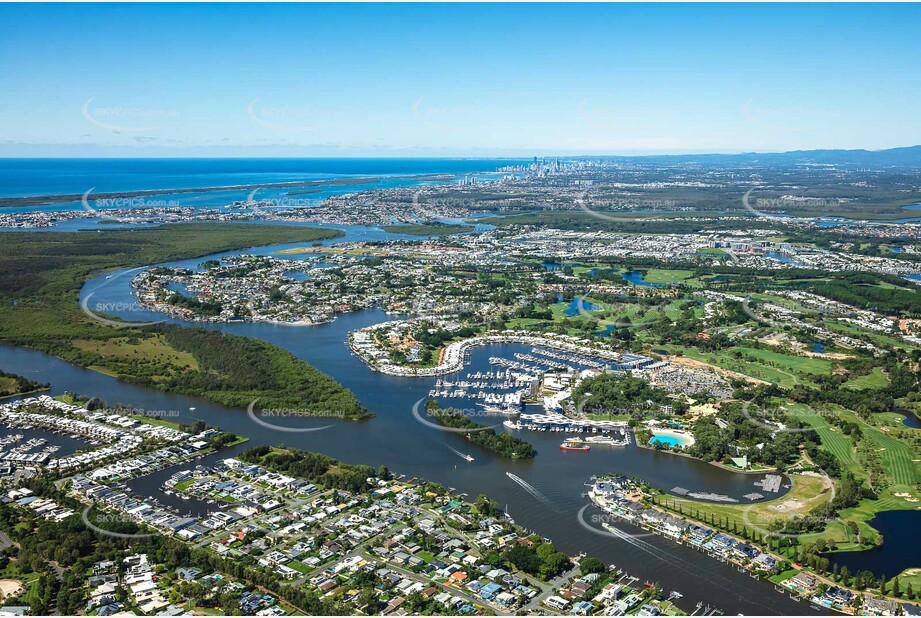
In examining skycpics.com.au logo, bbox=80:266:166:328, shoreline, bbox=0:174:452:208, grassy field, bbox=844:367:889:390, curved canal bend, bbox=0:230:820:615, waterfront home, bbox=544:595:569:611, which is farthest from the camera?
shoreline, bbox=0:174:452:208

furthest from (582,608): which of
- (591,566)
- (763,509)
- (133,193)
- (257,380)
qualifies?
(133,193)

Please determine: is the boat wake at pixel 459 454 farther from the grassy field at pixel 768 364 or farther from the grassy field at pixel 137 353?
the grassy field at pixel 768 364

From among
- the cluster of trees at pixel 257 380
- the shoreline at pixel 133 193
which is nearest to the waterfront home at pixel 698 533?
the cluster of trees at pixel 257 380

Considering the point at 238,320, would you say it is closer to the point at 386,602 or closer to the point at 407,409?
the point at 407,409

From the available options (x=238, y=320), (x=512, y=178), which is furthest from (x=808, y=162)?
(x=238, y=320)

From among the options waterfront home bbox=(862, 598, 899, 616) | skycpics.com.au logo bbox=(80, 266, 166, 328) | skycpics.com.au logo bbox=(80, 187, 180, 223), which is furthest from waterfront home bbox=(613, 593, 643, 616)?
skycpics.com.au logo bbox=(80, 187, 180, 223)

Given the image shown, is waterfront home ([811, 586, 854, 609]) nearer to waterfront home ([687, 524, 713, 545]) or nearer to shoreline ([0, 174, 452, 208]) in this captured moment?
waterfront home ([687, 524, 713, 545])

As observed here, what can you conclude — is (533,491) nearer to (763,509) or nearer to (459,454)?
(459,454)
